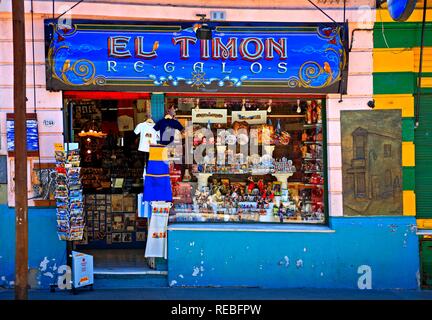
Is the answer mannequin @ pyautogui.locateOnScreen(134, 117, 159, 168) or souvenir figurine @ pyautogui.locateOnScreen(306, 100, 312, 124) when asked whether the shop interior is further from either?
mannequin @ pyautogui.locateOnScreen(134, 117, 159, 168)

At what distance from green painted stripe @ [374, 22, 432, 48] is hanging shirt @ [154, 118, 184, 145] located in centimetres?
348

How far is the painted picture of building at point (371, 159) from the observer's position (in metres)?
8.73

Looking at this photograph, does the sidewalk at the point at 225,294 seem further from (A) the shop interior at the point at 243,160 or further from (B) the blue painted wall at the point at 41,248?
(A) the shop interior at the point at 243,160

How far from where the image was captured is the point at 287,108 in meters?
9.30

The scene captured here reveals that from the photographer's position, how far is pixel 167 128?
8.99 m

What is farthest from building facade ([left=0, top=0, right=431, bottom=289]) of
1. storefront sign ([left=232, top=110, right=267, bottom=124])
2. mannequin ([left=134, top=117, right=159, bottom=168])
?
storefront sign ([left=232, top=110, right=267, bottom=124])

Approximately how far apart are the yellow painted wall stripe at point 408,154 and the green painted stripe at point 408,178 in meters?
0.08

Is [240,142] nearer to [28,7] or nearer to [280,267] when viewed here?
[280,267]

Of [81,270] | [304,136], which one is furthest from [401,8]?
[81,270]

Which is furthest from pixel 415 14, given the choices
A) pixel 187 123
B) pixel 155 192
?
pixel 155 192

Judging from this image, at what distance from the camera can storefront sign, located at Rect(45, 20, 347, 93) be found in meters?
8.55

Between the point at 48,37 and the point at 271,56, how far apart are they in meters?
3.50

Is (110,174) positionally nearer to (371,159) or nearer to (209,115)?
(209,115)

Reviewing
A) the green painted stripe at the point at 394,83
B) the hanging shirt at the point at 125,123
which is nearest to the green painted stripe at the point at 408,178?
the green painted stripe at the point at 394,83
